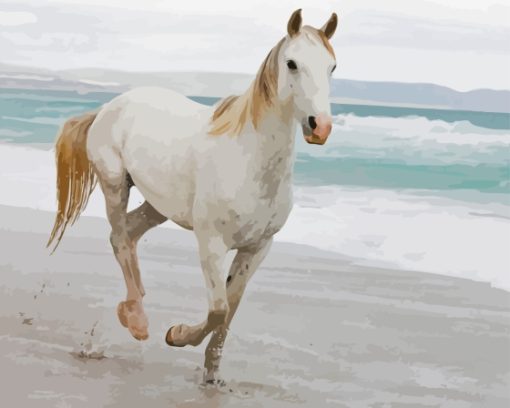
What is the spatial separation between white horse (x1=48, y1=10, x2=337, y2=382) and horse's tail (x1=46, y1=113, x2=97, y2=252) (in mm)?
37

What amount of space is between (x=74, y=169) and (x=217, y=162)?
1.74ft

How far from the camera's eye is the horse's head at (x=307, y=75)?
1.44 metres

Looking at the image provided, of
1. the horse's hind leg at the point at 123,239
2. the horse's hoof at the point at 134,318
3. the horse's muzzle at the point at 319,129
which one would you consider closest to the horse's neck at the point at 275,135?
the horse's muzzle at the point at 319,129

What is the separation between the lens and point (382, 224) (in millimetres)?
2887

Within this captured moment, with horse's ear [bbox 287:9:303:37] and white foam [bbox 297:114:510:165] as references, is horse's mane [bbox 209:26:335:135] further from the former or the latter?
white foam [bbox 297:114:510:165]

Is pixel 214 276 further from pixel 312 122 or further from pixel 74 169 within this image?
pixel 74 169

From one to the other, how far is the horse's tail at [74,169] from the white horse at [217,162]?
4 cm

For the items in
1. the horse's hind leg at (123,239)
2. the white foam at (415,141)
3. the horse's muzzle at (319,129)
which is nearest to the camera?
the horse's muzzle at (319,129)

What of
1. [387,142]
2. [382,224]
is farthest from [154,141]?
[387,142]

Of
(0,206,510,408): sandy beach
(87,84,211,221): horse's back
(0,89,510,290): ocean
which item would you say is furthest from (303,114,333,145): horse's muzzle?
(0,89,510,290): ocean

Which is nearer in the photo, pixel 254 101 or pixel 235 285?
pixel 254 101

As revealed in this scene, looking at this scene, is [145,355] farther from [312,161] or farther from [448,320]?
[312,161]

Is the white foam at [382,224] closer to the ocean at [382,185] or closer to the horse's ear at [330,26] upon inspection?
the ocean at [382,185]

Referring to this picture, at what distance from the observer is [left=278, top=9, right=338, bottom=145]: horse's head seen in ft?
4.74
